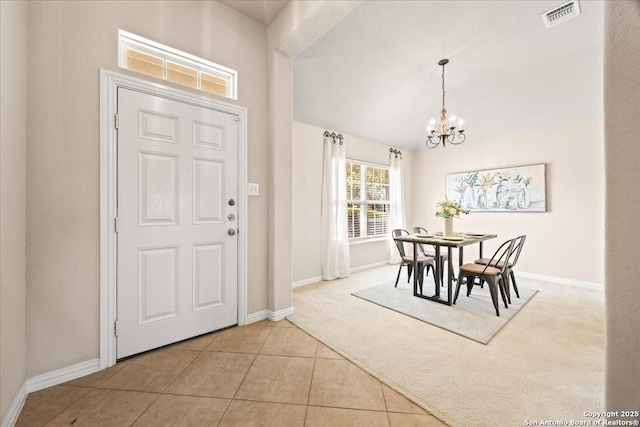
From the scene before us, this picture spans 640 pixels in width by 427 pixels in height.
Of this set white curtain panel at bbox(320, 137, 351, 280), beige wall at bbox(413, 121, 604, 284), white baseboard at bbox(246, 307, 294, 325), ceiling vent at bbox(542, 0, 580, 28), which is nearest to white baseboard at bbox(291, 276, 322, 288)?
white curtain panel at bbox(320, 137, 351, 280)

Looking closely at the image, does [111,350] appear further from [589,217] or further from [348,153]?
[589,217]

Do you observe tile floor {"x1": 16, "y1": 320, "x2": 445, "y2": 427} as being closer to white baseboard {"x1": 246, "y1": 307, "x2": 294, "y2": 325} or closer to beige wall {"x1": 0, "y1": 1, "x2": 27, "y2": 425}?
beige wall {"x1": 0, "y1": 1, "x2": 27, "y2": 425}

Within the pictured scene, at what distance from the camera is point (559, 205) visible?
401 cm

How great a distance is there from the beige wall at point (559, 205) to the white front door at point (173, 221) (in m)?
4.54

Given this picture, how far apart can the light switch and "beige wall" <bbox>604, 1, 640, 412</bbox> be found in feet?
7.58

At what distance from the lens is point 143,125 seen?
1.95 meters

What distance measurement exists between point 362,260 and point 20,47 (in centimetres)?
462

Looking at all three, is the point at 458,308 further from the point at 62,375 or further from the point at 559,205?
the point at 62,375

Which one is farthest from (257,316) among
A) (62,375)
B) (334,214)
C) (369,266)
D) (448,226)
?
(369,266)

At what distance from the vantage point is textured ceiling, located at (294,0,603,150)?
2.74m

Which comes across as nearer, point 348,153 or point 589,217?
point 589,217

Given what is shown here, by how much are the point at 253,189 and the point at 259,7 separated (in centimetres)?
169

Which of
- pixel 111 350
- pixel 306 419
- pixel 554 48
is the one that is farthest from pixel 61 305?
pixel 554 48

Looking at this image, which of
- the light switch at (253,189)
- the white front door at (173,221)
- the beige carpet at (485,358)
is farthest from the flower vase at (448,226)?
the white front door at (173,221)
